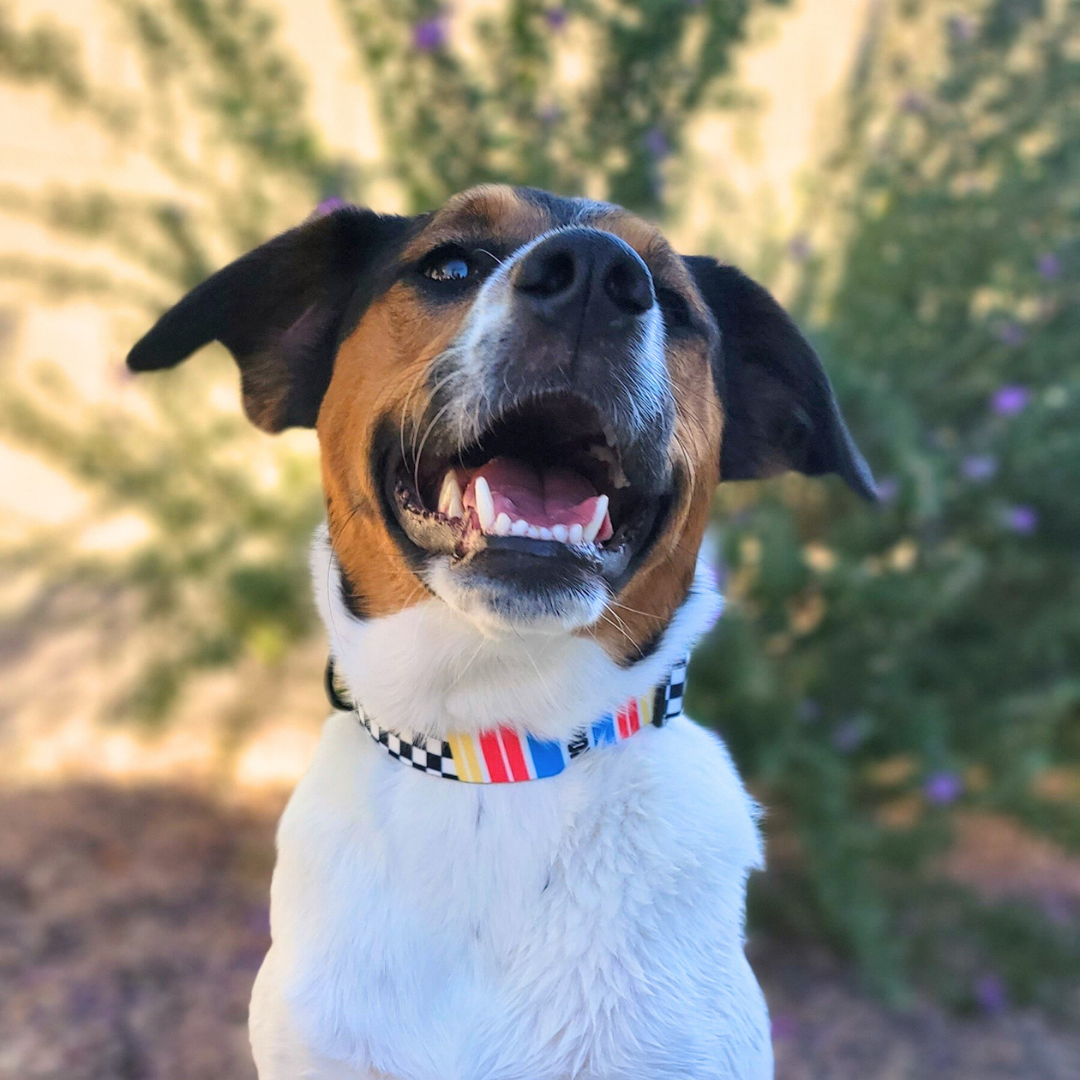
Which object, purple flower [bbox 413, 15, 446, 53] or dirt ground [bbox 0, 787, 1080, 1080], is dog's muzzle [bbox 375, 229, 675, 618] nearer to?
purple flower [bbox 413, 15, 446, 53]

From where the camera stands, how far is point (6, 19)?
114 inches

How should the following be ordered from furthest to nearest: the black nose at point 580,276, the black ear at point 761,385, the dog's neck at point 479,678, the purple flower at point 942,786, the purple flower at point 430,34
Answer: the purple flower at point 942,786 < the purple flower at point 430,34 < the black ear at point 761,385 < the dog's neck at point 479,678 < the black nose at point 580,276

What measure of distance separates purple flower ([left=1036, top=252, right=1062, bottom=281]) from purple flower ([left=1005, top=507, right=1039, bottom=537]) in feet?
2.23

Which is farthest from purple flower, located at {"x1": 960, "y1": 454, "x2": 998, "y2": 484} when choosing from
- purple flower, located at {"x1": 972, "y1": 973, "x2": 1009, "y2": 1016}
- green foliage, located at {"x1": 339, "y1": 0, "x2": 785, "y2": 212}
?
purple flower, located at {"x1": 972, "y1": 973, "x2": 1009, "y2": 1016}

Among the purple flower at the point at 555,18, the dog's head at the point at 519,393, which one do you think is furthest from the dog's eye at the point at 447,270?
the purple flower at the point at 555,18

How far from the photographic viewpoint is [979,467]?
3.06m

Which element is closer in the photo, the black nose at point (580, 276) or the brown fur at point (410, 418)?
the black nose at point (580, 276)

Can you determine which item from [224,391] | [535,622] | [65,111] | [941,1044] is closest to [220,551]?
[224,391]

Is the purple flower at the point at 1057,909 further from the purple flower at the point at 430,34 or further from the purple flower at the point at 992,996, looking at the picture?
the purple flower at the point at 430,34

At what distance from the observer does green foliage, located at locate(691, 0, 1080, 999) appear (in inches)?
119

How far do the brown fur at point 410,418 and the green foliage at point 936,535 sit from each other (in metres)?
1.26

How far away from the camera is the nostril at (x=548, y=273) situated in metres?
1.41

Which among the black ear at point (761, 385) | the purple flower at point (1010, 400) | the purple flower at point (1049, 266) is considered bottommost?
the purple flower at point (1010, 400)

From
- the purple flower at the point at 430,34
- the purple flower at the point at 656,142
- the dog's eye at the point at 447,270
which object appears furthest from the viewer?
the purple flower at the point at 656,142
